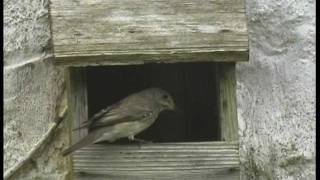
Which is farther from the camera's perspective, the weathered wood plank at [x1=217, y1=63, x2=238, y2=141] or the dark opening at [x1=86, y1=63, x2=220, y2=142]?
the dark opening at [x1=86, y1=63, x2=220, y2=142]

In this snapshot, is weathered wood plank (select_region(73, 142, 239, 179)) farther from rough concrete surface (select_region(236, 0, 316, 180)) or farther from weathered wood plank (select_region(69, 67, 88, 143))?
rough concrete surface (select_region(236, 0, 316, 180))

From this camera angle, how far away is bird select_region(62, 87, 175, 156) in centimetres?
331

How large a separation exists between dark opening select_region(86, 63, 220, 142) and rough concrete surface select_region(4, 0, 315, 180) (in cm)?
15

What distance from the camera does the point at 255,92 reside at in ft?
12.7

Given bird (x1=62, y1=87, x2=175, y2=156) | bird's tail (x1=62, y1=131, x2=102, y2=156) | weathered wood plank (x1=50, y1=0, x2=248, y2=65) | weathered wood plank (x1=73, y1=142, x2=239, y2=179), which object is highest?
weathered wood plank (x1=50, y1=0, x2=248, y2=65)

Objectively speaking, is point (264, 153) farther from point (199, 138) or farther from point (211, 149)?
point (211, 149)

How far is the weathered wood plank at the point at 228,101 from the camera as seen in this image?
10.9ft

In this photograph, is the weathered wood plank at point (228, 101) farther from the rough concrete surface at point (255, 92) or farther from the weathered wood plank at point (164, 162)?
the rough concrete surface at point (255, 92)

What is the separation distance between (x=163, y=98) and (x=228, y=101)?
415mm

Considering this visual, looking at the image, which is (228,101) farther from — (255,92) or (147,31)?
(255,92)

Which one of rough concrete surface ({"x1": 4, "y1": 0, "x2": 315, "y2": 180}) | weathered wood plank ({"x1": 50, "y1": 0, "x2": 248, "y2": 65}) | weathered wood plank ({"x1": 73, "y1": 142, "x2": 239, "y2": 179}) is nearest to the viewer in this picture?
weathered wood plank ({"x1": 50, "y1": 0, "x2": 248, "y2": 65})

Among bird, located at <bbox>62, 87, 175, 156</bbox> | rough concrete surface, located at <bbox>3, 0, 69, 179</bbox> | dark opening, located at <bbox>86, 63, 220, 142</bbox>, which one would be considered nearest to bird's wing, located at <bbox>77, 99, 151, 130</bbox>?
bird, located at <bbox>62, 87, 175, 156</bbox>

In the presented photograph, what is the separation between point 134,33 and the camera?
320cm
